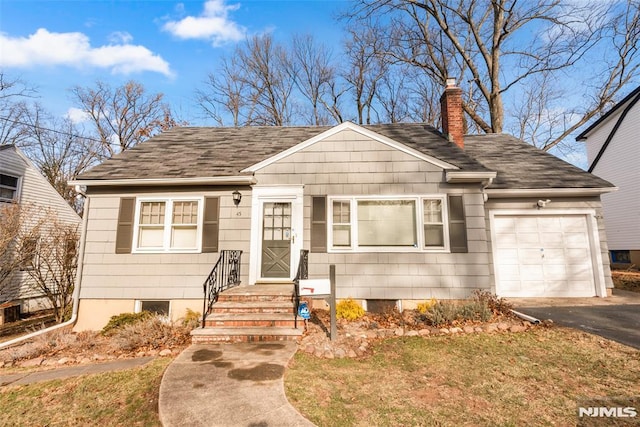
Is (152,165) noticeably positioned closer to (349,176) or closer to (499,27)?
(349,176)

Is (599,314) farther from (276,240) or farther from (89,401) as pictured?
(89,401)

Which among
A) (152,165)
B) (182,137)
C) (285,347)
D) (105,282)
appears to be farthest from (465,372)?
(182,137)

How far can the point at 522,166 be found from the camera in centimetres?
908

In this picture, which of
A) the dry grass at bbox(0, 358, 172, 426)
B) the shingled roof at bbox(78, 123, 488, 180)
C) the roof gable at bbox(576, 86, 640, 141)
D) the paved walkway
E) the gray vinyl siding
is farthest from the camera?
the roof gable at bbox(576, 86, 640, 141)

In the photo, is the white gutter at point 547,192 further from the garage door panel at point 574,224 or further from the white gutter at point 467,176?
the white gutter at point 467,176

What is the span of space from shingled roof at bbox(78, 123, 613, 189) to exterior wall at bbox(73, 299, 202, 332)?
3.17 m

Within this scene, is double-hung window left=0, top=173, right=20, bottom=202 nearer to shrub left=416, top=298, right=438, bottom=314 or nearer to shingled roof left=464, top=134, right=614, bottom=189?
shrub left=416, top=298, right=438, bottom=314

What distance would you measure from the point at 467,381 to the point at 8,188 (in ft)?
58.9

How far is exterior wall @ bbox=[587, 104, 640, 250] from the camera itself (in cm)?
1326

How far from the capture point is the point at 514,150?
33.3 feet

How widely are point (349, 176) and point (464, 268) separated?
3618mm

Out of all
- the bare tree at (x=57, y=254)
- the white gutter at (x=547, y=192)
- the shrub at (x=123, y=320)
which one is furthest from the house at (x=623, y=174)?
the bare tree at (x=57, y=254)

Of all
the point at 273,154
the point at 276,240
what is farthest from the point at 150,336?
the point at 273,154

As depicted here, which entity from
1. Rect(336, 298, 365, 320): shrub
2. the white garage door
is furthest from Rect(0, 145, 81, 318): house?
the white garage door
